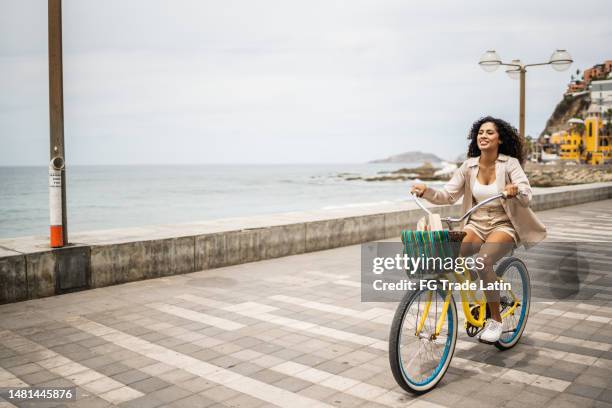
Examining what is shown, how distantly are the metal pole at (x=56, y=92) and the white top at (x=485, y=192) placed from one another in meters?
4.88

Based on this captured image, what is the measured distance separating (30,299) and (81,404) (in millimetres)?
3114

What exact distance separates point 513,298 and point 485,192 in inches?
42.1

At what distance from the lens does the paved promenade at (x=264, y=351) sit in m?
3.76

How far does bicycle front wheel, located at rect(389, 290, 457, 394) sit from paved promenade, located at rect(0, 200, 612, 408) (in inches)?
5.3

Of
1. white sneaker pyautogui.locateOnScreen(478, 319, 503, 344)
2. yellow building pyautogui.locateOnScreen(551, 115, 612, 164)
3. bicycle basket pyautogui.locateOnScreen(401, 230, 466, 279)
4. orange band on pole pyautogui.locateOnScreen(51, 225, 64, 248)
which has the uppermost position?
yellow building pyautogui.locateOnScreen(551, 115, 612, 164)

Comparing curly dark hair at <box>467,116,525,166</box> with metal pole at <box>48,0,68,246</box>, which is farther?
metal pole at <box>48,0,68,246</box>

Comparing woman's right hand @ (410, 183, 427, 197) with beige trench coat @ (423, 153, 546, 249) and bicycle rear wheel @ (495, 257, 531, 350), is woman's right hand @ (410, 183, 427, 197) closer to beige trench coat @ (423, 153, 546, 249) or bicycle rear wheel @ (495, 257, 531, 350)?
beige trench coat @ (423, 153, 546, 249)

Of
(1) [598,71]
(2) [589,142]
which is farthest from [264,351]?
(1) [598,71]

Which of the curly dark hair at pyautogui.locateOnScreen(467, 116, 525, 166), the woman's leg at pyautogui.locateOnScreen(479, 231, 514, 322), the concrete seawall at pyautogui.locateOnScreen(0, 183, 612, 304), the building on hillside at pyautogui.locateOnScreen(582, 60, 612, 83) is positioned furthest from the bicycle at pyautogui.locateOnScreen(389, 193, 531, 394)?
the building on hillside at pyautogui.locateOnScreen(582, 60, 612, 83)

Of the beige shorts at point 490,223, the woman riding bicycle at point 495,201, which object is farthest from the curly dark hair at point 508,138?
the beige shorts at point 490,223

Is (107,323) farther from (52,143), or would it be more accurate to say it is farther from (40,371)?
(52,143)

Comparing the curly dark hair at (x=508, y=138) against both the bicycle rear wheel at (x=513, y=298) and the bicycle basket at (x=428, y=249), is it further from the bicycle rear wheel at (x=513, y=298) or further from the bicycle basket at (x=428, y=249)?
the bicycle basket at (x=428, y=249)

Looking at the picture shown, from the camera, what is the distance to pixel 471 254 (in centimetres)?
420

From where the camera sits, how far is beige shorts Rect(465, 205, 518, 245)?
428 cm
